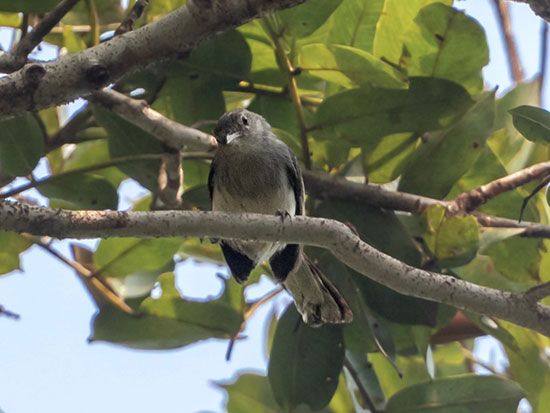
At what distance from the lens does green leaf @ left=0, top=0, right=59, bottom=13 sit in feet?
7.94

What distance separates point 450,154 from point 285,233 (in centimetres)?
88

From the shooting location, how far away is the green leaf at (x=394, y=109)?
2582 millimetres

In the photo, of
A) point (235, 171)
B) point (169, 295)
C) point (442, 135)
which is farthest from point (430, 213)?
point (169, 295)

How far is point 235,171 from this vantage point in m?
2.79

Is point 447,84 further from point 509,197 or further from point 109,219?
point 109,219

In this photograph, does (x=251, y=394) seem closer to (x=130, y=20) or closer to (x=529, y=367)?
(x=529, y=367)

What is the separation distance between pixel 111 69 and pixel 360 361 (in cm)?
141

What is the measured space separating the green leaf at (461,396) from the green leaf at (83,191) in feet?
3.29

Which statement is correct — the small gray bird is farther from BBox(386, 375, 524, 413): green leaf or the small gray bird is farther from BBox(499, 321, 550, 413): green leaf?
BBox(499, 321, 550, 413): green leaf

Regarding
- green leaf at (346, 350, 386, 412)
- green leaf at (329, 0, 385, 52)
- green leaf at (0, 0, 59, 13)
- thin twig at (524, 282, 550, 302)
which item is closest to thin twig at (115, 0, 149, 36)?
green leaf at (0, 0, 59, 13)

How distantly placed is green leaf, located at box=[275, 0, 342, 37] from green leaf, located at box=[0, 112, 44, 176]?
72 centimetres

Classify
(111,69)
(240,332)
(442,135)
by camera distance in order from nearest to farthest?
1. (111,69)
2. (442,135)
3. (240,332)

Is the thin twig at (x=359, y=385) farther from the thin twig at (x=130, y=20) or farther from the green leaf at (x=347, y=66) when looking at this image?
the thin twig at (x=130, y=20)

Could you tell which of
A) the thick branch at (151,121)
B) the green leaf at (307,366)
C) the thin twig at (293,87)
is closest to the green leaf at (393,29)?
the thin twig at (293,87)
